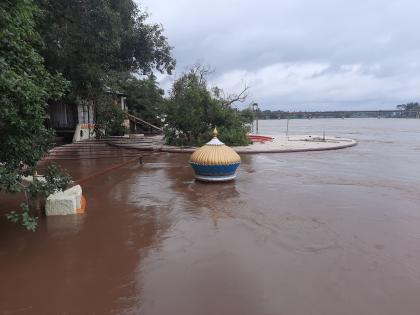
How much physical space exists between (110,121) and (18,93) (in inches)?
782

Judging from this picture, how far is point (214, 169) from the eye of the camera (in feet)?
31.2

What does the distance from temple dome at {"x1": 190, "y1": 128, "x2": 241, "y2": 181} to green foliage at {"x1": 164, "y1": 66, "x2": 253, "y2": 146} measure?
924 centimetres

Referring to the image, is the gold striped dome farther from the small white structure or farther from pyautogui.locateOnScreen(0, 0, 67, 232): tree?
pyautogui.locateOnScreen(0, 0, 67, 232): tree

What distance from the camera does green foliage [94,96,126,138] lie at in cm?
2124

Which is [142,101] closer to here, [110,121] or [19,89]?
[110,121]

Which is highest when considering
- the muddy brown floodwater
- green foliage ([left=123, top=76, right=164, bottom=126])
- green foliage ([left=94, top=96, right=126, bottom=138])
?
green foliage ([left=123, top=76, right=164, bottom=126])

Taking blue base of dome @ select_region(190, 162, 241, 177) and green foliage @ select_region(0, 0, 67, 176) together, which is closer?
green foliage @ select_region(0, 0, 67, 176)

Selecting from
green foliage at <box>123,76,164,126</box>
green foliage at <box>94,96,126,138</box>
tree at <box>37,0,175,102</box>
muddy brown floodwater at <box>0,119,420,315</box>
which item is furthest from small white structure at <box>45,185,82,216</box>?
green foliage at <box>123,76,164,126</box>

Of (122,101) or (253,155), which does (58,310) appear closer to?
(253,155)

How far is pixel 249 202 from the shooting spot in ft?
25.1

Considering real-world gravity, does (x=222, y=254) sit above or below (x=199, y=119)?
below

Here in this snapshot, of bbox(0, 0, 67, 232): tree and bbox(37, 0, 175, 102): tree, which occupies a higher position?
bbox(37, 0, 175, 102): tree

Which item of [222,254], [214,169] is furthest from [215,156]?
[222,254]

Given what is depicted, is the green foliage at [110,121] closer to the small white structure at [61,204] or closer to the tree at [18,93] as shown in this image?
the small white structure at [61,204]
